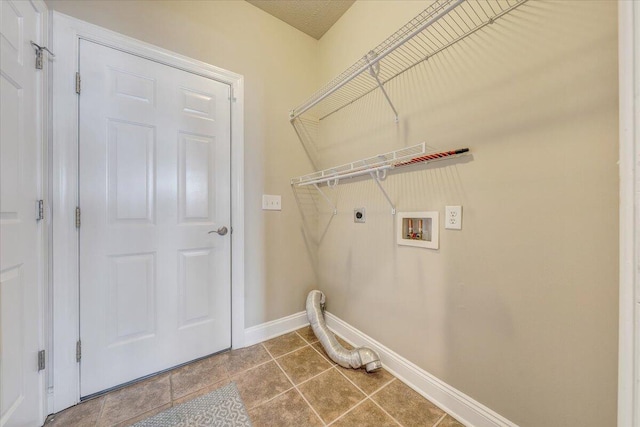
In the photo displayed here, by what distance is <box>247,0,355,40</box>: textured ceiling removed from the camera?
1.79 metres

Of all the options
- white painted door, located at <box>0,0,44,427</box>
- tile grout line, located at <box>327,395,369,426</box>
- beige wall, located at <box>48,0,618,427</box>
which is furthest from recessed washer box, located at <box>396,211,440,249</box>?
white painted door, located at <box>0,0,44,427</box>

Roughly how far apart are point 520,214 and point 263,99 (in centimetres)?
191

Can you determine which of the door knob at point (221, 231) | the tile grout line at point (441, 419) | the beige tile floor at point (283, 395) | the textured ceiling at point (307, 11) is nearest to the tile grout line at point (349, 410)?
the beige tile floor at point (283, 395)

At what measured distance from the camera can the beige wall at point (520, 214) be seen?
0.79m

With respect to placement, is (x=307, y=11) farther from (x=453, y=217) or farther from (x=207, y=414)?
(x=207, y=414)

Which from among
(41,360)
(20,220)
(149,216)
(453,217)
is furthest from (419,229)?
(41,360)

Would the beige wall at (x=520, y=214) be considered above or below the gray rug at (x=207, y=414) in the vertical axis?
above

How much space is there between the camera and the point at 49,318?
1.18m

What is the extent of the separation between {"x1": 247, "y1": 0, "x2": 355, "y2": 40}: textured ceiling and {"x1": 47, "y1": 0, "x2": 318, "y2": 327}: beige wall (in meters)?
0.06

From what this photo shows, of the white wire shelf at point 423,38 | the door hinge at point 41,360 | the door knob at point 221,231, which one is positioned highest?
the white wire shelf at point 423,38

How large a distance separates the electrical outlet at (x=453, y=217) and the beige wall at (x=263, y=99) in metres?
1.26
